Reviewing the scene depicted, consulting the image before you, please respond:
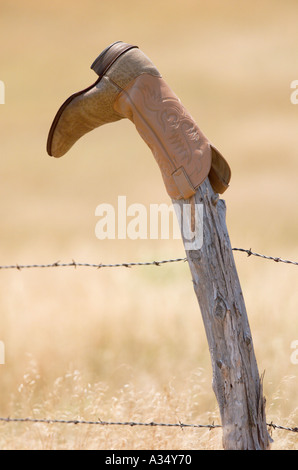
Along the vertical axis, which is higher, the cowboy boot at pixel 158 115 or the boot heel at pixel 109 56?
the boot heel at pixel 109 56

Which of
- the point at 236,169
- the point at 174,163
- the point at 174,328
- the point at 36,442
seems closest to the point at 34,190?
the point at 236,169

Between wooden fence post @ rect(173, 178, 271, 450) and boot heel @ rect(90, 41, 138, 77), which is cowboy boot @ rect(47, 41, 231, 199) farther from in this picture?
wooden fence post @ rect(173, 178, 271, 450)

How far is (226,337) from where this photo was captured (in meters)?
2.46

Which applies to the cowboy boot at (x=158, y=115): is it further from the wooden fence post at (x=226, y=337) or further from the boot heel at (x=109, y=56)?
the wooden fence post at (x=226, y=337)

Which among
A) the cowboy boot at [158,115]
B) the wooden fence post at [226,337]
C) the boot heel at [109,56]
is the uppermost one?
the boot heel at [109,56]

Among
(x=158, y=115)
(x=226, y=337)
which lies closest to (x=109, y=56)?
(x=158, y=115)

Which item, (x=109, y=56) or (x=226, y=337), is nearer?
(x=226, y=337)

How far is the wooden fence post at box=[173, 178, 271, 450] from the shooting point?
96.3 inches

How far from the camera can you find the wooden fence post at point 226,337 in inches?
96.3

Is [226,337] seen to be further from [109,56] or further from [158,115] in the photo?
[109,56]

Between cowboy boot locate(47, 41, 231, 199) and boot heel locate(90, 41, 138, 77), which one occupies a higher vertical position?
boot heel locate(90, 41, 138, 77)

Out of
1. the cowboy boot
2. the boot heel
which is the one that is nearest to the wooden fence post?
the cowboy boot

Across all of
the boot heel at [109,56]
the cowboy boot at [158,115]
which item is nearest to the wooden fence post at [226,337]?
the cowboy boot at [158,115]
